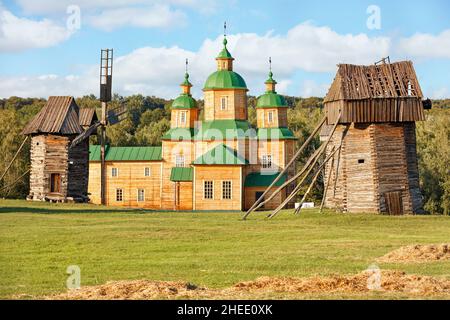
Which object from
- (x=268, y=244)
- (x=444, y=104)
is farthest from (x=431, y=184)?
(x=444, y=104)

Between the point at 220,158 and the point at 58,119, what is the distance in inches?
524

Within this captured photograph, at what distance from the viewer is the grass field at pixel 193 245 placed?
81.0ft

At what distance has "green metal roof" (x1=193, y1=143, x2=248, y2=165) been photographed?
68125 mm

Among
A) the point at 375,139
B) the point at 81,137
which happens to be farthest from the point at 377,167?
the point at 81,137

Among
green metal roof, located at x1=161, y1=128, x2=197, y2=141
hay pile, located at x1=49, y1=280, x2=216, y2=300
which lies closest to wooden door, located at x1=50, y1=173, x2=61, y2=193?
green metal roof, located at x1=161, y1=128, x2=197, y2=141

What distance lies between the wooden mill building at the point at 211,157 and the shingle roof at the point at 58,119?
1019 cm

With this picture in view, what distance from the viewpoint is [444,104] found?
516 ft

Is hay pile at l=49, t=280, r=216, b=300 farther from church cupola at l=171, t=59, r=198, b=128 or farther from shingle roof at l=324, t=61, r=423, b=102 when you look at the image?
church cupola at l=171, t=59, r=198, b=128

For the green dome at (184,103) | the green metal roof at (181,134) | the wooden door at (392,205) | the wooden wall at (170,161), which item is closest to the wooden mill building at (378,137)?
the wooden door at (392,205)

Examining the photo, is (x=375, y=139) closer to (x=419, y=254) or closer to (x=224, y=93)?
(x=419, y=254)

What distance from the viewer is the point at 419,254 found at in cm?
2788

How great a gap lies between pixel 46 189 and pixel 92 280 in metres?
42.7

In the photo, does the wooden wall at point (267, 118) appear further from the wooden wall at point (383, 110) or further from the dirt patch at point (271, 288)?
the dirt patch at point (271, 288)

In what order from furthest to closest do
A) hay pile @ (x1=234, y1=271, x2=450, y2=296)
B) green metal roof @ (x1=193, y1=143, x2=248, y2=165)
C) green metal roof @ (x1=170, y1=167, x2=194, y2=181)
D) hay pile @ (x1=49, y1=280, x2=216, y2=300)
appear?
1. green metal roof @ (x1=170, y1=167, x2=194, y2=181)
2. green metal roof @ (x1=193, y1=143, x2=248, y2=165)
3. hay pile @ (x1=234, y1=271, x2=450, y2=296)
4. hay pile @ (x1=49, y1=280, x2=216, y2=300)
